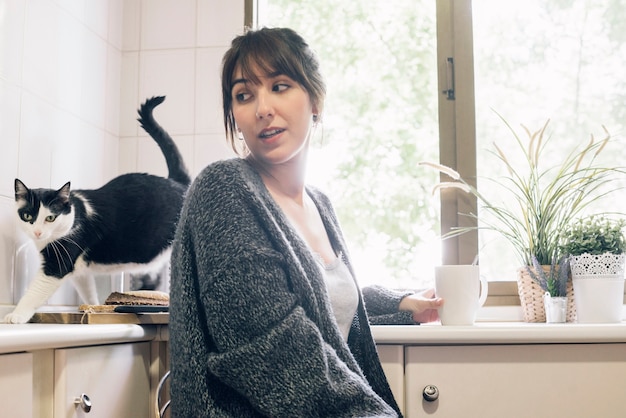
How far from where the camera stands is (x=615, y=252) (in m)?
1.72

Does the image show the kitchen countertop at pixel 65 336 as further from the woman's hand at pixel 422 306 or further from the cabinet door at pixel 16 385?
the woman's hand at pixel 422 306

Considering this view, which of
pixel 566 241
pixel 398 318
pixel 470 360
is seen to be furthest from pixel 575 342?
pixel 566 241

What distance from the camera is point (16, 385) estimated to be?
102 cm

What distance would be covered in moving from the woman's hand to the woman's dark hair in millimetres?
492

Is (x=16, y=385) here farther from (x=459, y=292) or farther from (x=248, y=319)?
(x=459, y=292)

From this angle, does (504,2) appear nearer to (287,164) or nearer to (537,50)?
(537,50)

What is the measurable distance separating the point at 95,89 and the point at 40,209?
0.70m

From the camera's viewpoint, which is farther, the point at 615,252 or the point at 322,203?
the point at 615,252

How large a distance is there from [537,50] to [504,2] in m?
0.18

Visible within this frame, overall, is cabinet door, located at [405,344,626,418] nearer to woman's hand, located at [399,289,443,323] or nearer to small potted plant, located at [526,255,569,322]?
woman's hand, located at [399,289,443,323]

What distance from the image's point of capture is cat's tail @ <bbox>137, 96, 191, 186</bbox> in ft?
6.20

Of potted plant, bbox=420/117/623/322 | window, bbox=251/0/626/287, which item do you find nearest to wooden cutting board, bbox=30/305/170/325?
window, bbox=251/0/626/287

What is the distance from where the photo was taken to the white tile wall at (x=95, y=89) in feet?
5.38

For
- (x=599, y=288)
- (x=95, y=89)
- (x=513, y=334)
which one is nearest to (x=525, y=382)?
(x=513, y=334)
